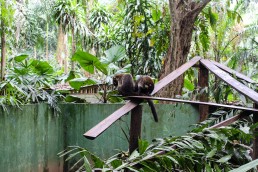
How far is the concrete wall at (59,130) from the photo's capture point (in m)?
3.37

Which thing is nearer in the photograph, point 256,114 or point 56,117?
point 256,114

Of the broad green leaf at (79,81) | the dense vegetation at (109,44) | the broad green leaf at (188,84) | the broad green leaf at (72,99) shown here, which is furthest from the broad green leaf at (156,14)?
the broad green leaf at (72,99)

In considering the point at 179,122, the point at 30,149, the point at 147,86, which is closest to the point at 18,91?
the point at 30,149

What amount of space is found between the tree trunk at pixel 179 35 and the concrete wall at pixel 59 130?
47 cm

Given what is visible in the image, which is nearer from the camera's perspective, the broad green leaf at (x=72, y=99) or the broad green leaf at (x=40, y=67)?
the broad green leaf at (x=40, y=67)

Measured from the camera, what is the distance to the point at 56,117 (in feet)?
12.8

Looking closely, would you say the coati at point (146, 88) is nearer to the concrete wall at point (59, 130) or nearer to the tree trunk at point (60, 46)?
the concrete wall at point (59, 130)

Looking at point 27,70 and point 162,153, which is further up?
point 27,70

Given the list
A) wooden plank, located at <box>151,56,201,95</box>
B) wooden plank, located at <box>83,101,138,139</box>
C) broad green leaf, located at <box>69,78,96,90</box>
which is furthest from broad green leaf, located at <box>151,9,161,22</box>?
wooden plank, located at <box>83,101,138,139</box>

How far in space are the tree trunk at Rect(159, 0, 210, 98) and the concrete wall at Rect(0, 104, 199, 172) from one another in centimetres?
47

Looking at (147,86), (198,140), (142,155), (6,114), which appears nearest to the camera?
(142,155)

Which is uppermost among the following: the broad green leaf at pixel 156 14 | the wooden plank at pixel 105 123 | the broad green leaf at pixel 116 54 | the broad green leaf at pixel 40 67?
the broad green leaf at pixel 156 14

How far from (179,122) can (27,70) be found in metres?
1.90

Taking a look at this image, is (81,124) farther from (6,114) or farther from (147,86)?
(147,86)
